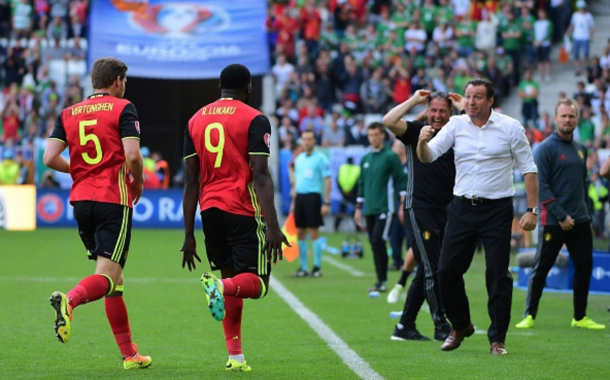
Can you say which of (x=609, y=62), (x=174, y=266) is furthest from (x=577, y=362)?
(x=609, y=62)

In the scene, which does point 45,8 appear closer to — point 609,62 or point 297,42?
point 297,42

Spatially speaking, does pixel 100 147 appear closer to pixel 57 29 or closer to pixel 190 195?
pixel 190 195

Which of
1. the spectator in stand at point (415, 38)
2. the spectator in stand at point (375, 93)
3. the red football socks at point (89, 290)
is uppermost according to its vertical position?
the spectator in stand at point (415, 38)

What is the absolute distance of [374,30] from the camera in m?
34.6

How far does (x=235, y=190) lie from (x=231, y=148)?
0.29 metres

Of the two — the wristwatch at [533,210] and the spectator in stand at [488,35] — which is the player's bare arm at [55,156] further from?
the spectator in stand at [488,35]

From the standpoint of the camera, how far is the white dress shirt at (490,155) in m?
9.29

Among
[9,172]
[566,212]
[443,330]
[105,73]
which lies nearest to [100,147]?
[105,73]

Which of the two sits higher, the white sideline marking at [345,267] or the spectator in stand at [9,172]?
the spectator in stand at [9,172]

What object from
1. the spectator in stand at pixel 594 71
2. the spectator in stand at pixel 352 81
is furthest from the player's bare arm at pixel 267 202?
the spectator in stand at pixel 352 81

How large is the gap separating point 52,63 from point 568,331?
25.3 meters

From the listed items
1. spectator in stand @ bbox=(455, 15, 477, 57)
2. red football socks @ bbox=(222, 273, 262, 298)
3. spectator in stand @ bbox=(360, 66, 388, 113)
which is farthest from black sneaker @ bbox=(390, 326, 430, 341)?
spectator in stand @ bbox=(455, 15, 477, 57)

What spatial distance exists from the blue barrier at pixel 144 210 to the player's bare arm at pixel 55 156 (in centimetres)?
2042

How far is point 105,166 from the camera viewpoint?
8172 mm
